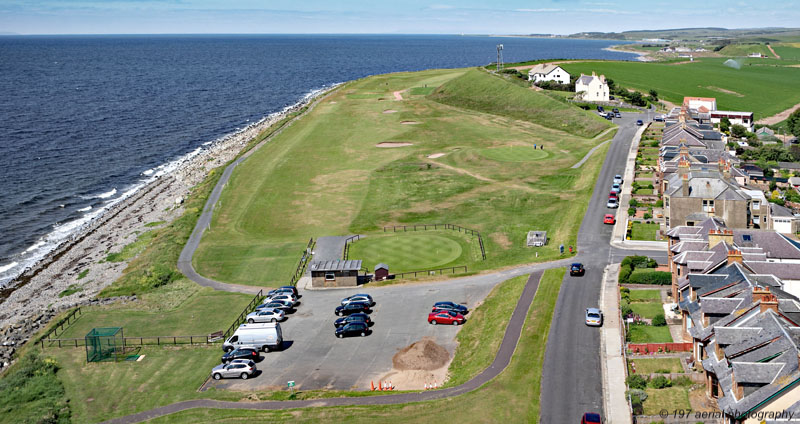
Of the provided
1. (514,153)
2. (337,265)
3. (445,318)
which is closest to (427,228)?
(337,265)

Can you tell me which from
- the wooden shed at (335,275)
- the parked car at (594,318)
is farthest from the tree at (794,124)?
the wooden shed at (335,275)

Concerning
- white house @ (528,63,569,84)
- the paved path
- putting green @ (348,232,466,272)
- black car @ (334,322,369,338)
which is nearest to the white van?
black car @ (334,322,369,338)

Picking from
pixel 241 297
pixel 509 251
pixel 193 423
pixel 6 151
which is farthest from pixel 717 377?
pixel 6 151

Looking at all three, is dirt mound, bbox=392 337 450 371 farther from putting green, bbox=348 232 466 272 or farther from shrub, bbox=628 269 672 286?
shrub, bbox=628 269 672 286

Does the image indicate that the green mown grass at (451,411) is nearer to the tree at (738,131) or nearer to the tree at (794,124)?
the tree at (738,131)

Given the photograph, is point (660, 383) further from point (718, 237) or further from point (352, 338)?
point (352, 338)

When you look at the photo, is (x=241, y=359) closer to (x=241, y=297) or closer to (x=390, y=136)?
(x=241, y=297)

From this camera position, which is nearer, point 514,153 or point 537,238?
point 537,238
